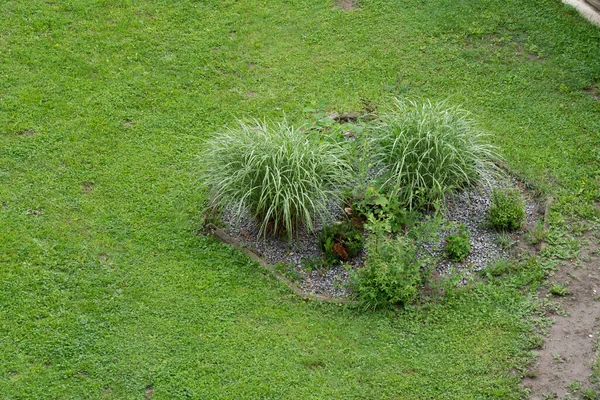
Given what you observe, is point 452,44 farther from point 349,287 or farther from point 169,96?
point 349,287

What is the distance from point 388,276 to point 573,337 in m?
1.53

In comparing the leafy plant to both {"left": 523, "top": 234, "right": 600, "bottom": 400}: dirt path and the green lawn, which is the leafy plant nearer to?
{"left": 523, "top": 234, "right": 600, "bottom": 400}: dirt path

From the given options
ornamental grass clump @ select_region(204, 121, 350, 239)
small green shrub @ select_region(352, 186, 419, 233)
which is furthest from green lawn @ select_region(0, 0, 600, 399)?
small green shrub @ select_region(352, 186, 419, 233)

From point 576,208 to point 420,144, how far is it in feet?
5.51

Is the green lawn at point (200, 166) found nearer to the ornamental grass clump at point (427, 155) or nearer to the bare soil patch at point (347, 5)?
the bare soil patch at point (347, 5)

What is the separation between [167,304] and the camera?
657 cm

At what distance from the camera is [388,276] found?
6496 millimetres

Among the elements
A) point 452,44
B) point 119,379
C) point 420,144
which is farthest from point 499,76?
point 119,379

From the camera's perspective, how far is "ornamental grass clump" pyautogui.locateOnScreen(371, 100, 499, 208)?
7156 mm

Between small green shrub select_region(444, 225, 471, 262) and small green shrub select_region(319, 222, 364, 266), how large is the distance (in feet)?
2.55

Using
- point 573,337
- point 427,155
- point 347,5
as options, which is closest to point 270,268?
point 427,155

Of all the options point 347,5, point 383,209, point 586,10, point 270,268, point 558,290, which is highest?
point 586,10

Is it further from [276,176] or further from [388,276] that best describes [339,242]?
[276,176]

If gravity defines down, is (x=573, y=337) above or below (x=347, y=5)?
below
